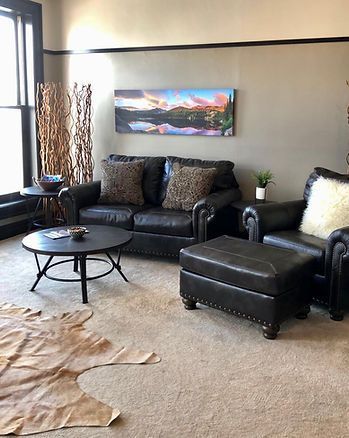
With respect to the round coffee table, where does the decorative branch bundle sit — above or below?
above

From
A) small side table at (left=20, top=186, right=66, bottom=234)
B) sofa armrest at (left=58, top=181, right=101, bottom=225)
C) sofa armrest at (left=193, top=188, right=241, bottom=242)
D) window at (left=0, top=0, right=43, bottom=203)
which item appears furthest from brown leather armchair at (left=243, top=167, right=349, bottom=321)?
window at (left=0, top=0, right=43, bottom=203)

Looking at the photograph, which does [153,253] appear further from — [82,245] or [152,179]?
[82,245]

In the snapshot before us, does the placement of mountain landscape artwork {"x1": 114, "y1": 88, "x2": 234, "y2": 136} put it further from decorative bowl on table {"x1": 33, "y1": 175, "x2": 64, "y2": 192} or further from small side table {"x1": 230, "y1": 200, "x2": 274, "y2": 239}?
decorative bowl on table {"x1": 33, "y1": 175, "x2": 64, "y2": 192}

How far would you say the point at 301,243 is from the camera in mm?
3572

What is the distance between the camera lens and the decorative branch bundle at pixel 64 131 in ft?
18.1

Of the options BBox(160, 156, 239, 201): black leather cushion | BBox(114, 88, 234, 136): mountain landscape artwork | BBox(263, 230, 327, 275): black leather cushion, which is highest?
BBox(114, 88, 234, 136): mountain landscape artwork

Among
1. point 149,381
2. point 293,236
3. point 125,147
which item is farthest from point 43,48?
point 149,381

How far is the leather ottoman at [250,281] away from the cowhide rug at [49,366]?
2.22 feet

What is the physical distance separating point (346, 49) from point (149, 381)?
3580 mm

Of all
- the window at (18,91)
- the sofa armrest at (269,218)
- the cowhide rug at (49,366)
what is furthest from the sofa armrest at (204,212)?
the window at (18,91)

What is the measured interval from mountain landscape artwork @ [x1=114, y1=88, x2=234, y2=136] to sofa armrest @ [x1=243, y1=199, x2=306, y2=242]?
143 cm

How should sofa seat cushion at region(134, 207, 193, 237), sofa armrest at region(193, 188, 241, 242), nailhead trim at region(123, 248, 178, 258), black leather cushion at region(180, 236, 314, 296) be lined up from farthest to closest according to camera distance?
nailhead trim at region(123, 248, 178, 258), sofa seat cushion at region(134, 207, 193, 237), sofa armrest at region(193, 188, 241, 242), black leather cushion at region(180, 236, 314, 296)

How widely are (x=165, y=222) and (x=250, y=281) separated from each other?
1510 mm

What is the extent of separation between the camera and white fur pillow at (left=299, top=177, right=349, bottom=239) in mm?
3658
